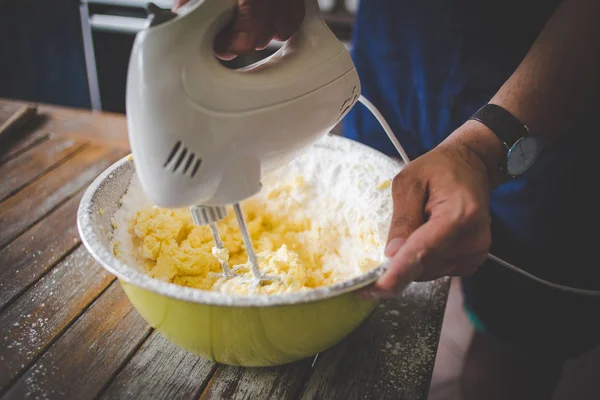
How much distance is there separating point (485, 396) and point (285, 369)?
95 centimetres

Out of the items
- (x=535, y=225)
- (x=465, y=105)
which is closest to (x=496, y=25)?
(x=465, y=105)

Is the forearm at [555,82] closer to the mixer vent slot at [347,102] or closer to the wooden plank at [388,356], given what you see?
the mixer vent slot at [347,102]

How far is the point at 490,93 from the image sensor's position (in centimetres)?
102

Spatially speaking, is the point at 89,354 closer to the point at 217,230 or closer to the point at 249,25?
the point at 217,230

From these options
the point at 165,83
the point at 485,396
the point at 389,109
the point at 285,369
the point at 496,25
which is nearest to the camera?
the point at 165,83

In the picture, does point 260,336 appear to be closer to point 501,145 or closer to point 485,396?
point 501,145

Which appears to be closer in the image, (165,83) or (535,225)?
(165,83)

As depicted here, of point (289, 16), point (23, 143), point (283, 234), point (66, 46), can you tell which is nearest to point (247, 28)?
point (289, 16)

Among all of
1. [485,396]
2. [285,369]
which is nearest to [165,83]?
[285,369]

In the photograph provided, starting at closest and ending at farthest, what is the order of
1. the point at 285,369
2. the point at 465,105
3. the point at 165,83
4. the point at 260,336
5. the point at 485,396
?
the point at 165,83 < the point at 260,336 < the point at 285,369 < the point at 465,105 < the point at 485,396

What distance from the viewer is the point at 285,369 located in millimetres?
729

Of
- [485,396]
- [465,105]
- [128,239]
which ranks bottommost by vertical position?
[485,396]

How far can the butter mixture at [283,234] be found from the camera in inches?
30.9

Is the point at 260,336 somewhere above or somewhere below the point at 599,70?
below
